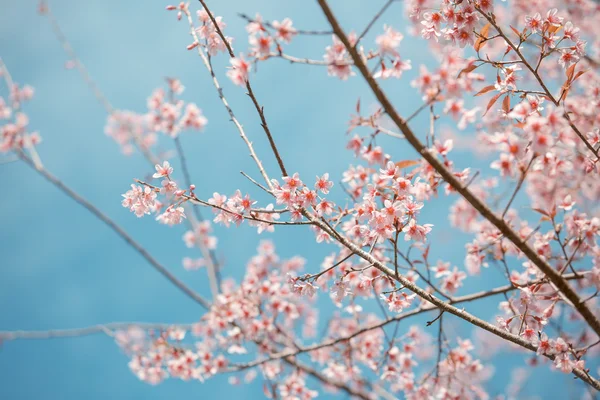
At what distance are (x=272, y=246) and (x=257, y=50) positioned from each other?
12.3 ft

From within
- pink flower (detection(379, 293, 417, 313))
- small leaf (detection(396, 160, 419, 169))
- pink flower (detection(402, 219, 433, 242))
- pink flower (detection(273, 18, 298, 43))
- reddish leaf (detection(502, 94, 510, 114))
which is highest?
pink flower (detection(273, 18, 298, 43))

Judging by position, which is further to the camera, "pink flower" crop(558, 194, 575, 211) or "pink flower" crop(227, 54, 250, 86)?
"pink flower" crop(558, 194, 575, 211)

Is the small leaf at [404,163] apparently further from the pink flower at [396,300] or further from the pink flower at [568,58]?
the pink flower at [568,58]

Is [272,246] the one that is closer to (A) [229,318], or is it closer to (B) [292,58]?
(A) [229,318]

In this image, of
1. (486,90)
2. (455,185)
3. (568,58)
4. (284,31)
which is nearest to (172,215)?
(284,31)

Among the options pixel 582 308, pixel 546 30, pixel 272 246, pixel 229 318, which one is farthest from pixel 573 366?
pixel 272 246

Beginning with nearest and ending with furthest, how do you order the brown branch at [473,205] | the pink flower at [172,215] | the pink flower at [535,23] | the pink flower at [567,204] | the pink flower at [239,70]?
the brown branch at [473,205]
the pink flower at [239,70]
the pink flower at [172,215]
the pink flower at [535,23]
the pink flower at [567,204]

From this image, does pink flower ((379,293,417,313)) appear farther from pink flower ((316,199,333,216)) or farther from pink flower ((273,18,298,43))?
pink flower ((273,18,298,43))

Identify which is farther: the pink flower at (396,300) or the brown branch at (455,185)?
the pink flower at (396,300)

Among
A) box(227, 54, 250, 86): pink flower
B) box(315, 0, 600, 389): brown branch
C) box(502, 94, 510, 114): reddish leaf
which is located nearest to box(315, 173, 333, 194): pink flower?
box(315, 0, 600, 389): brown branch

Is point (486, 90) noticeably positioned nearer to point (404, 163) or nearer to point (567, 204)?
point (404, 163)

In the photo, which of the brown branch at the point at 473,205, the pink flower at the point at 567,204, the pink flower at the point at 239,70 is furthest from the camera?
the pink flower at the point at 567,204

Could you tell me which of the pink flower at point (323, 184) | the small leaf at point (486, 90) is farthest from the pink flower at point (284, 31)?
the small leaf at point (486, 90)

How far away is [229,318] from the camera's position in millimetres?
3961
